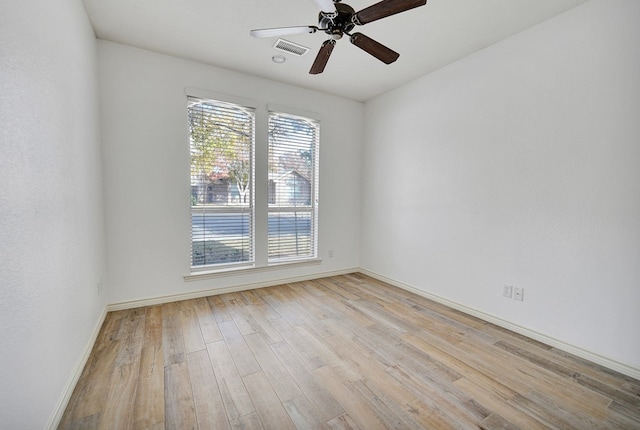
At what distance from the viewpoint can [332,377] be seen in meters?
1.86

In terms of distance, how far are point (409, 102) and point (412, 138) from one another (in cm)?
49

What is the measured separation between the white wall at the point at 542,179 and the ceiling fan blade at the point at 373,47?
1.34 metres

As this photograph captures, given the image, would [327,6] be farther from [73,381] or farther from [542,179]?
[73,381]

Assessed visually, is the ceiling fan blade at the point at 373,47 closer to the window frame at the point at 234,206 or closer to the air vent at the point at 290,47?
the air vent at the point at 290,47

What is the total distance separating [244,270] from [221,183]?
1.16 meters

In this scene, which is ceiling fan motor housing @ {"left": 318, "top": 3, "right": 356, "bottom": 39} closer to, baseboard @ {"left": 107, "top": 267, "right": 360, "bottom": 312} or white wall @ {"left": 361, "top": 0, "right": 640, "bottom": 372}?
white wall @ {"left": 361, "top": 0, "right": 640, "bottom": 372}

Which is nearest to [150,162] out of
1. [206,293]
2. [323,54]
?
[206,293]

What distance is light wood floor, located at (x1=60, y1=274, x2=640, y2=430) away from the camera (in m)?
1.51

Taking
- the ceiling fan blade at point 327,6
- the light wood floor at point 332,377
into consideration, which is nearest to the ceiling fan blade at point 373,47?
the ceiling fan blade at point 327,6

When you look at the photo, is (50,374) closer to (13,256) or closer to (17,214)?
(13,256)

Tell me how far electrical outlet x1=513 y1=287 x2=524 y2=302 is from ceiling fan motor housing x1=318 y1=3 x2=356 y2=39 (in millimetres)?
2655

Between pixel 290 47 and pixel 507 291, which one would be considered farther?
pixel 290 47

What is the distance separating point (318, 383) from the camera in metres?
1.80

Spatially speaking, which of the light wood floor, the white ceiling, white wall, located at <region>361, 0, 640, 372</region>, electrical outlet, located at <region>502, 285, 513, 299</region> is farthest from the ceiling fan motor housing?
electrical outlet, located at <region>502, 285, 513, 299</region>
